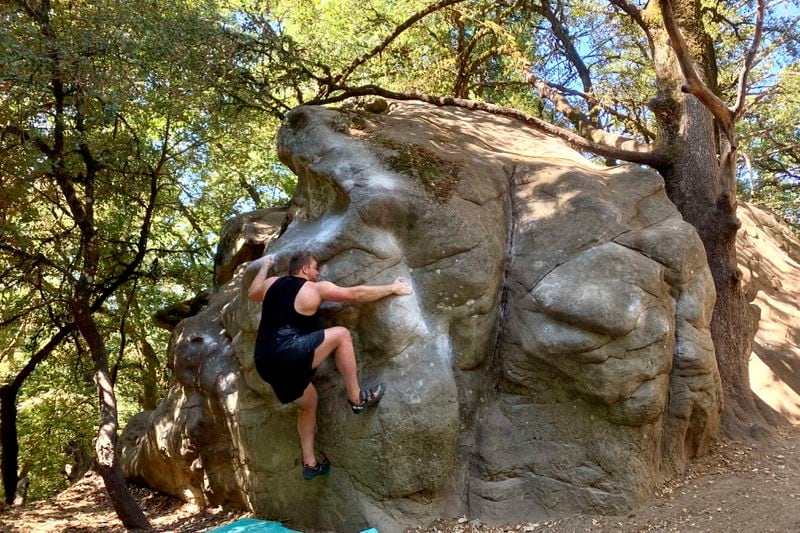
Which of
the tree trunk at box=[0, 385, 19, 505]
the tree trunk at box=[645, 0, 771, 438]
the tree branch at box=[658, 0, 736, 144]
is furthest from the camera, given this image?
the tree trunk at box=[0, 385, 19, 505]

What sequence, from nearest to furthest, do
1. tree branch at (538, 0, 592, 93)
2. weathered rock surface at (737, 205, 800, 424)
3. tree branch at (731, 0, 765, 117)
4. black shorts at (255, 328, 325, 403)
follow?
black shorts at (255, 328, 325, 403) < tree branch at (731, 0, 765, 117) < weathered rock surface at (737, 205, 800, 424) < tree branch at (538, 0, 592, 93)

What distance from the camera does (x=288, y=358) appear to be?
524 centimetres

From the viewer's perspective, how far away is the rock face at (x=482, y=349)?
548cm

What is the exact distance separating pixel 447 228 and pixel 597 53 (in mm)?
10729

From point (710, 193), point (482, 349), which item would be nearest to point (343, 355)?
point (482, 349)

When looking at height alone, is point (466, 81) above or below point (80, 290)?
above

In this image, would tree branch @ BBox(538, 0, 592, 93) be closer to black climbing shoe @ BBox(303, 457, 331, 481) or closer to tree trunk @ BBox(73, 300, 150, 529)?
black climbing shoe @ BBox(303, 457, 331, 481)

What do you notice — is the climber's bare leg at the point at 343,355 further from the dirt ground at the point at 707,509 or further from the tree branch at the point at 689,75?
the tree branch at the point at 689,75

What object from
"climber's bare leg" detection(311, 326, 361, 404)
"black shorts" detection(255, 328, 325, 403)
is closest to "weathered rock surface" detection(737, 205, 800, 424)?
"climber's bare leg" detection(311, 326, 361, 404)

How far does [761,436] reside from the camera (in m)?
6.90

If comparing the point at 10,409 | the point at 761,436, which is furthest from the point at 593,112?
the point at 10,409

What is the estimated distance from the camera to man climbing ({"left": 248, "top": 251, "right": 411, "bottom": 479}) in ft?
17.3

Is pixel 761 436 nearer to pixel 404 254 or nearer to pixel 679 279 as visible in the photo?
pixel 679 279

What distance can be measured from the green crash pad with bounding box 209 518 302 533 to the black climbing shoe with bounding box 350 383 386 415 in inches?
49.5
